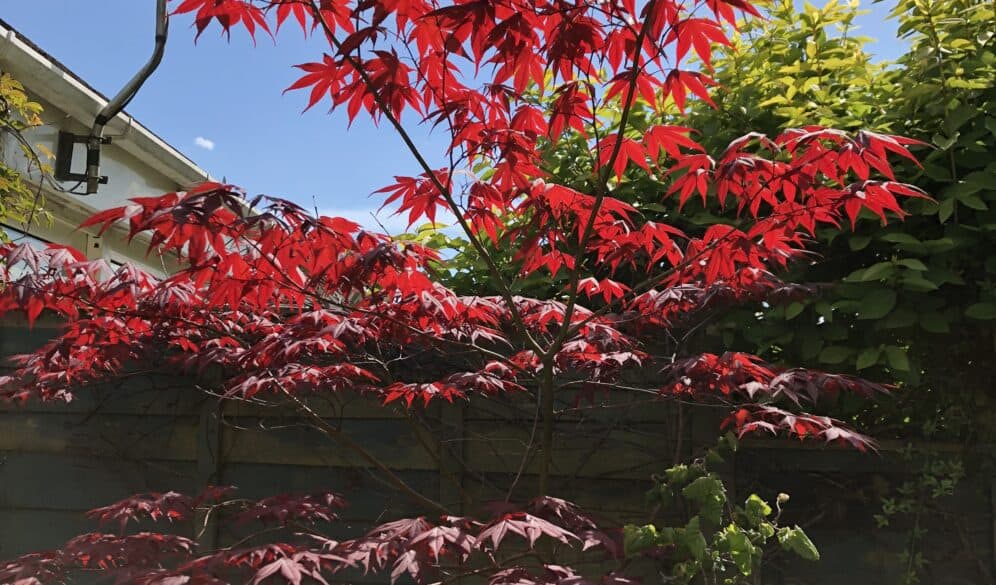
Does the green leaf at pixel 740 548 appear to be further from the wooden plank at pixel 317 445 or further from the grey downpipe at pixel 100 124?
the grey downpipe at pixel 100 124

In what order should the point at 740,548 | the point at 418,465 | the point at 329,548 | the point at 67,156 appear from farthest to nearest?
the point at 67,156, the point at 418,465, the point at 329,548, the point at 740,548

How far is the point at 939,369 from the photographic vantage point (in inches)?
118

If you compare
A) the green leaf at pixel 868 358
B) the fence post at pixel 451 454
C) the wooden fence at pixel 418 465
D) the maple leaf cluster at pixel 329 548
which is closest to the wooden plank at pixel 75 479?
the wooden fence at pixel 418 465

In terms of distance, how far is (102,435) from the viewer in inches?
145

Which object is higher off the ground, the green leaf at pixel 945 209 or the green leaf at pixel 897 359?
the green leaf at pixel 945 209

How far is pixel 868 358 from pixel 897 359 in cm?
9

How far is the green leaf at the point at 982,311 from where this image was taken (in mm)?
2646

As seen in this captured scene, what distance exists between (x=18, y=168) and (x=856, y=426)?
4.46 m

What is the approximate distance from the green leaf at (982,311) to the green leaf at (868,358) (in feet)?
1.07

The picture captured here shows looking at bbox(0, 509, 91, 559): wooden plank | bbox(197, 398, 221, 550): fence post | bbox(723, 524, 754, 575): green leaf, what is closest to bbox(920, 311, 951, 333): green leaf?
bbox(723, 524, 754, 575): green leaf

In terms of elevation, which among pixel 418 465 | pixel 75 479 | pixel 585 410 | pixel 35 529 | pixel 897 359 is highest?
pixel 897 359

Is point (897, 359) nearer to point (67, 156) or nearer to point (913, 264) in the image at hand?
point (913, 264)

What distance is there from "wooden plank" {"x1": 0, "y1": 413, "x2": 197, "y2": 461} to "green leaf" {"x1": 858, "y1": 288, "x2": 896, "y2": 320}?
2919 mm

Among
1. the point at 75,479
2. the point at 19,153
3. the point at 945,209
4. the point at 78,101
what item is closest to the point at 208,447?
the point at 75,479
